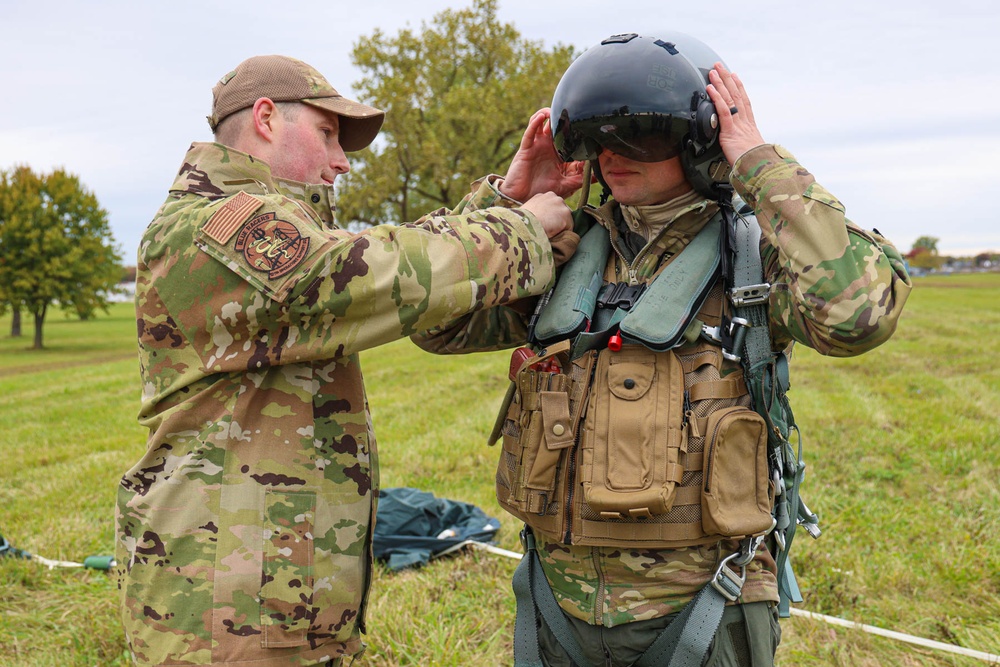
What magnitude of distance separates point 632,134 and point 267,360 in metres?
1.30

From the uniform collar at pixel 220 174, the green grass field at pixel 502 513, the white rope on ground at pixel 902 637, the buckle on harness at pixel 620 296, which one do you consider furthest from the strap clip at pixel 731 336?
the white rope on ground at pixel 902 637

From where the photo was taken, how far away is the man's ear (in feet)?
8.27

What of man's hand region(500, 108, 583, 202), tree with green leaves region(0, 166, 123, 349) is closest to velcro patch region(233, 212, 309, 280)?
man's hand region(500, 108, 583, 202)

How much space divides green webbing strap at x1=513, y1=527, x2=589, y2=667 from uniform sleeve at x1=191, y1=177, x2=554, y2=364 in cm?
94

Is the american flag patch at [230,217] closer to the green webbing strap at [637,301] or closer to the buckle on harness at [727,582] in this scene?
the green webbing strap at [637,301]

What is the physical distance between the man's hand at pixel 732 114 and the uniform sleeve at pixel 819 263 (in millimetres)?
57

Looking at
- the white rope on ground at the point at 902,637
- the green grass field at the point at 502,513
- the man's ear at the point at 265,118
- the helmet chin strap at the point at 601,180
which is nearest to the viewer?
the man's ear at the point at 265,118

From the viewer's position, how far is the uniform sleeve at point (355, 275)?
213 centimetres

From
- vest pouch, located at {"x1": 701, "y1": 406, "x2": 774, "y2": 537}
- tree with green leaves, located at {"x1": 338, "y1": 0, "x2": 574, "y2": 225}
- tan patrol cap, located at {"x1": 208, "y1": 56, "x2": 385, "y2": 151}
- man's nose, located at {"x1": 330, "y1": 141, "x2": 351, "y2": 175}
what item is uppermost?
tree with green leaves, located at {"x1": 338, "y1": 0, "x2": 574, "y2": 225}

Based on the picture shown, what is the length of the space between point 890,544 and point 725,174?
3950 mm

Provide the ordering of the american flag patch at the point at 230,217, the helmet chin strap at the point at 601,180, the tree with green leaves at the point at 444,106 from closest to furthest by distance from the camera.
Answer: the american flag patch at the point at 230,217, the helmet chin strap at the point at 601,180, the tree with green leaves at the point at 444,106

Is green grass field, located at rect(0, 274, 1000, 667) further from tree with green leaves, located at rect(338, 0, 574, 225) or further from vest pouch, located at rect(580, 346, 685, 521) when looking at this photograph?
tree with green leaves, located at rect(338, 0, 574, 225)

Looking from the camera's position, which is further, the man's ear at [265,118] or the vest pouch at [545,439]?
the man's ear at [265,118]

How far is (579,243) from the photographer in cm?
267
